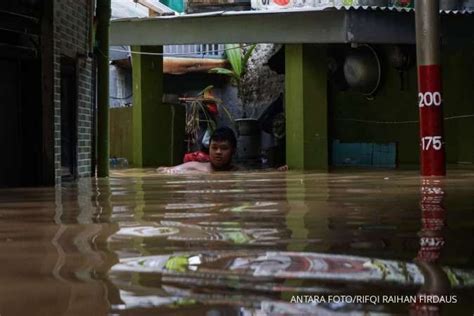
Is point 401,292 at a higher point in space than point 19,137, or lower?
lower

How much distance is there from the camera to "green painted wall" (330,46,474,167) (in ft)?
37.6

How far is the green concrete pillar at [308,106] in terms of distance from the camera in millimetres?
11711

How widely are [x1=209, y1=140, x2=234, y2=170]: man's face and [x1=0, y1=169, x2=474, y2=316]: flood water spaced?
6.12 meters

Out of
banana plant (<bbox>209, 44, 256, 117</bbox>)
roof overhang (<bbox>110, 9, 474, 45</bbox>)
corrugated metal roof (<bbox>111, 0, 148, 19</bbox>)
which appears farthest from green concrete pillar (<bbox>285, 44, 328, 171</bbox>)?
banana plant (<bbox>209, 44, 256, 117</bbox>)

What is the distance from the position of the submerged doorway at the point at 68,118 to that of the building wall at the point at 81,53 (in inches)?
2.6

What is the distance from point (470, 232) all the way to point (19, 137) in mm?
4889

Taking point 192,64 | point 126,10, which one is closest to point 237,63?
point 192,64

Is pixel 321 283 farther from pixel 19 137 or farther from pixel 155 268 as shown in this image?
pixel 19 137

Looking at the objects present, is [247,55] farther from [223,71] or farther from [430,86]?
[430,86]

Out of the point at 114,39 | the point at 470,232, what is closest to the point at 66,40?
the point at 114,39

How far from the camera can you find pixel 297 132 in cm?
1179

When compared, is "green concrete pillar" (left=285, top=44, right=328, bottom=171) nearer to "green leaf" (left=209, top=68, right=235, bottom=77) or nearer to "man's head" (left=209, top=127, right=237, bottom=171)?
"man's head" (left=209, top=127, right=237, bottom=171)

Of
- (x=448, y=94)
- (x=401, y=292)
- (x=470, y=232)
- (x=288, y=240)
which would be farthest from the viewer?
(x=448, y=94)

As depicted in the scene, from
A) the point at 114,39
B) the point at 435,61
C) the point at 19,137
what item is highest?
the point at 114,39
